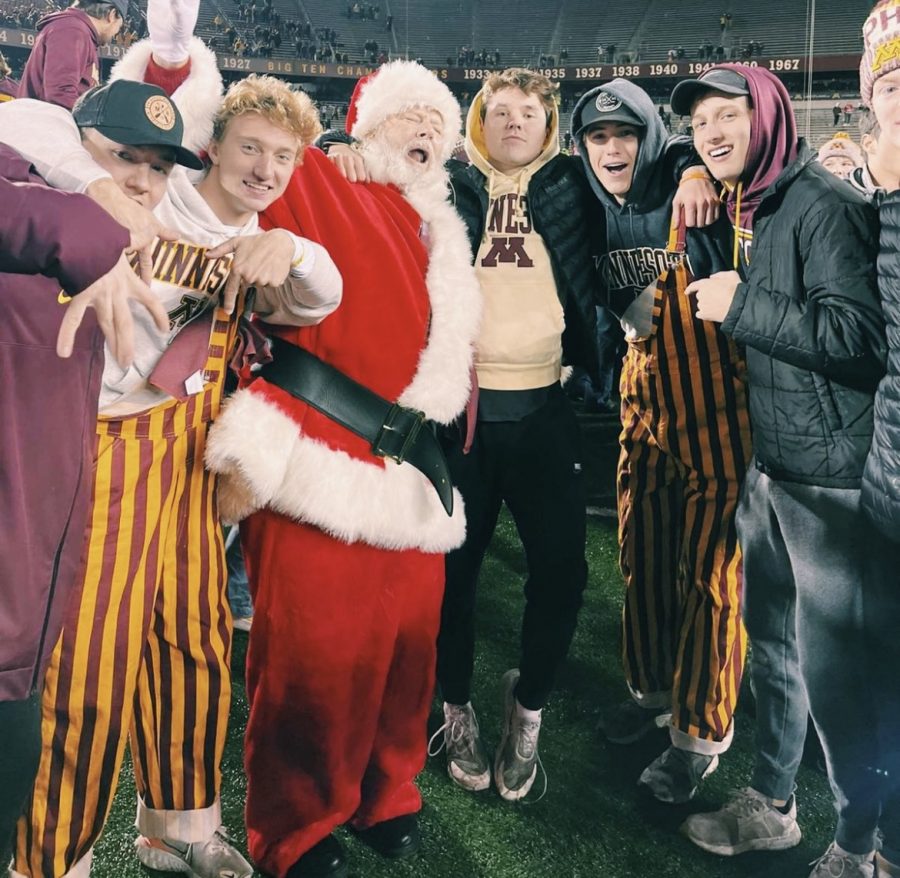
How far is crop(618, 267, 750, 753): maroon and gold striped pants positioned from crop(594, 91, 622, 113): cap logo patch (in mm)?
474

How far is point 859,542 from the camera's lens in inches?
62.0

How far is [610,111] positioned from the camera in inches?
78.8

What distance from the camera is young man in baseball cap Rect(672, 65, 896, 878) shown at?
1.52 metres

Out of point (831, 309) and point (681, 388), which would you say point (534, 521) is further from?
point (831, 309)

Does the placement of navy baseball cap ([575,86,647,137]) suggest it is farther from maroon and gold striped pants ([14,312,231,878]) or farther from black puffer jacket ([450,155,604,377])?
maroon and gold striped pants ([14,312,231,878])

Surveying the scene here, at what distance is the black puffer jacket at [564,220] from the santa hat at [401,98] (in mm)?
156

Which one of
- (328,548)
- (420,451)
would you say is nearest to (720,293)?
(420,451)

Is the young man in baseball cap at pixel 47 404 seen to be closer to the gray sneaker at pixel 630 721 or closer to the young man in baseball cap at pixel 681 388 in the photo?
the young man in baseball cap at pixel 681 388

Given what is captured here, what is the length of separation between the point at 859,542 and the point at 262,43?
2427 centimetres

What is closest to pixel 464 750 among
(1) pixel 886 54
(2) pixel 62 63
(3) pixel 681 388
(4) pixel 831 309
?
(3) pixel 681 388

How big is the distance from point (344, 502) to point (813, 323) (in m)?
1.05

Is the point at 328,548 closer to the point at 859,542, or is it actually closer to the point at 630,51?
the point at 859,542

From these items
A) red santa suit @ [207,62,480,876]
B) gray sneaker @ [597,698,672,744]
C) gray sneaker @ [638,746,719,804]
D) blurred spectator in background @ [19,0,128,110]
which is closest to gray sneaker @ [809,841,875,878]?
gray sneaker @ [638,746,719,804]

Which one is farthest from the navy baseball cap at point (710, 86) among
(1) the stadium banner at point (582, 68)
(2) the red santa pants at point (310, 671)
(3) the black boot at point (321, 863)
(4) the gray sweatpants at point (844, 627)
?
(1) the stadium banner at point (582, 68)
